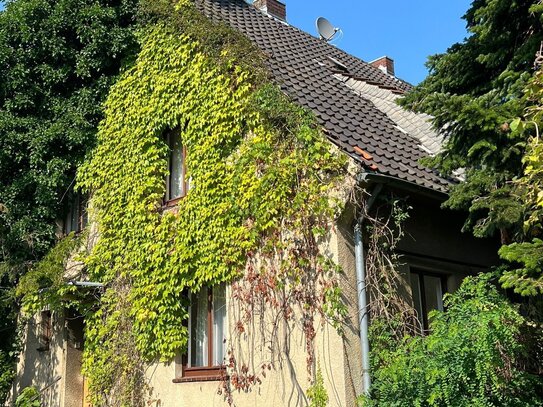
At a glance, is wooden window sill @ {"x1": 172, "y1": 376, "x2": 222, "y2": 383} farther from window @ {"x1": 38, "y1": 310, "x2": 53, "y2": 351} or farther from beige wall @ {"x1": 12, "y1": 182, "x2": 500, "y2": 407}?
window @ {"x1": 38, "y1": 310, "x2": 53, "y2": 351}

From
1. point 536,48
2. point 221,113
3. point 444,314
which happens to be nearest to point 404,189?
point 444,314

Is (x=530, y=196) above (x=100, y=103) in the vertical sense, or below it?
below

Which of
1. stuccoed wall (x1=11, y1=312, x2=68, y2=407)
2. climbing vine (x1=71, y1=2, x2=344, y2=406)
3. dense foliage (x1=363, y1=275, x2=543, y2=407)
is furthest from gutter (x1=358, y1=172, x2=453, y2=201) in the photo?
stuccoed wall (x1=11, y1=312, x2=68, y2=407)

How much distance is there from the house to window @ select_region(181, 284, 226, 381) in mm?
16

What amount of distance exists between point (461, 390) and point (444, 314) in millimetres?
907

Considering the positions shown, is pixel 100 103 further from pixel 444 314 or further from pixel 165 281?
pixel 444 314

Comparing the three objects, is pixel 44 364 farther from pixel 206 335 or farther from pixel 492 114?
pixel 492 114

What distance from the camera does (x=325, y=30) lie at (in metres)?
17.6

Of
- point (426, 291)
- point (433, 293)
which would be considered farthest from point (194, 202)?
point (433, 293)

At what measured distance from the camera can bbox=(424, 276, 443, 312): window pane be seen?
9.86 m

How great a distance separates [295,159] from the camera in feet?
29.1

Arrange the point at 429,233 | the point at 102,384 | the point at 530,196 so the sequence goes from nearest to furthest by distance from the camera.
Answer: the point at 530,196, the point at 429,233, the point at 102,384

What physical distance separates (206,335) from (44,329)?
18.1 feet

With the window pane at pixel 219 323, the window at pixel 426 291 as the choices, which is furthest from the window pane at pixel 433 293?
the window pane at pixel 219 323
